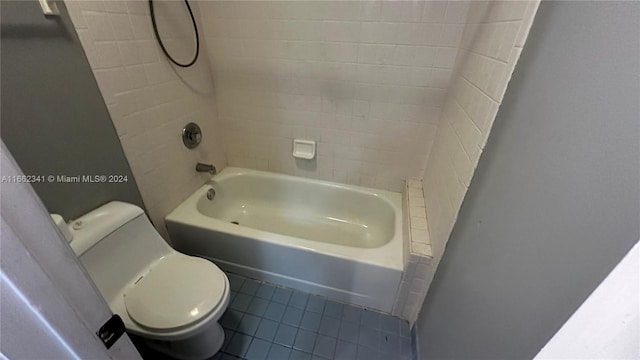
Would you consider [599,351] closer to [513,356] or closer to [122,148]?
[513,356]

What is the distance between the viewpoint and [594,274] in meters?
0.34

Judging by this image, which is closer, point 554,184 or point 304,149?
point 554,184

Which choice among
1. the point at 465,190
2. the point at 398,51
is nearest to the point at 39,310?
the point at 465,190

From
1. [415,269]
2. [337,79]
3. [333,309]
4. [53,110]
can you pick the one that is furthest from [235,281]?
[337,79]

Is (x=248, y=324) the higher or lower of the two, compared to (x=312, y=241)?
lower

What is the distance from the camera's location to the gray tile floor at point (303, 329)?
123 centimetres

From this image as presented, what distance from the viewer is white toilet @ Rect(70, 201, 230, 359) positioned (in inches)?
37.9

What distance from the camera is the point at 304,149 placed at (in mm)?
1849

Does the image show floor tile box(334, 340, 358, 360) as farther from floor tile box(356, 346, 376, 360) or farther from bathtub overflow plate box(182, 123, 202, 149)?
bathtub overflow plate box(182, 123, 202, 149)

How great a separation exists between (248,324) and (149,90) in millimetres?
1307

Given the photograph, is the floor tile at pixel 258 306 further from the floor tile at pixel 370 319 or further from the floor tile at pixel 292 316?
the floor tile at pixel 370 319

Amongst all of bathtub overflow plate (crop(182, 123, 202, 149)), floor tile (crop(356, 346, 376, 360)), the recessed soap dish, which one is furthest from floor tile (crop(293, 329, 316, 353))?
bathtub overflow plate (crop(182, 123, 202, 149))

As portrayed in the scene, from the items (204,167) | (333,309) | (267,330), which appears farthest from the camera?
(204,167)

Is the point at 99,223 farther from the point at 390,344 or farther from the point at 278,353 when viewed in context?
the point at 390,344
